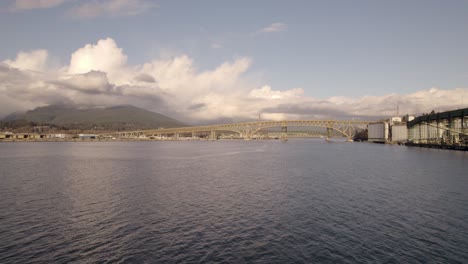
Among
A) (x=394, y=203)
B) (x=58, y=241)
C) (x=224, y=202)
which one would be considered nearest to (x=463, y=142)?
(x=394, y=203)

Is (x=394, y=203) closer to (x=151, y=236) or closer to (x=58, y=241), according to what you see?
(x=151, y=236)

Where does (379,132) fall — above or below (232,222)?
above

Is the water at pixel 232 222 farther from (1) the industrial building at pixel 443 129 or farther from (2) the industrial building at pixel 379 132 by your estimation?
(2) the industrial building at pixel 379 132

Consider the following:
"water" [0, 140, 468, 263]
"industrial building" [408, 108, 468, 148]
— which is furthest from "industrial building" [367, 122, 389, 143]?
"water" [0, 140, 468, 263]

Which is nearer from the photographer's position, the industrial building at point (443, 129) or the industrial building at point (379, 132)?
the industrial building at point (443, 129)

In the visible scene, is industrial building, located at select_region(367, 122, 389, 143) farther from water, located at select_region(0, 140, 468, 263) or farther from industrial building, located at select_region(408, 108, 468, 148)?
water, located at select_region(0, 140, 468, 263)

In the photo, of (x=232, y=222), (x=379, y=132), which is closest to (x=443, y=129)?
(x=379, y=132)

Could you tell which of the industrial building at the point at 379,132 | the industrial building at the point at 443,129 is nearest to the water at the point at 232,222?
the industrial building at the point at 443,129

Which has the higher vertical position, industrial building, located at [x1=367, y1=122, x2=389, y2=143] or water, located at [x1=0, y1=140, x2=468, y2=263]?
industrial building, located at [x1=367, y1=122, x2=389, y2=143]

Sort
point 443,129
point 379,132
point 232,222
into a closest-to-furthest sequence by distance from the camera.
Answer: point 232,222 → point 443,129 → point 379,132

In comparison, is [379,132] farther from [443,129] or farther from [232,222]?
[232,222]

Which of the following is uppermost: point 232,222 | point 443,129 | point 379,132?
point 443,129

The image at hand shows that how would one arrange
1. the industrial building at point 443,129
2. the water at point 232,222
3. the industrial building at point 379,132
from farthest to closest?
the industrial building at point 379,132, the industrial building at point 443,129, the water at point 232,222

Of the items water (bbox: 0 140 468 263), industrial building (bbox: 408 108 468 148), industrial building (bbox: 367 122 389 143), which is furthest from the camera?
industrial building (bbox: 367 122 389 143)
